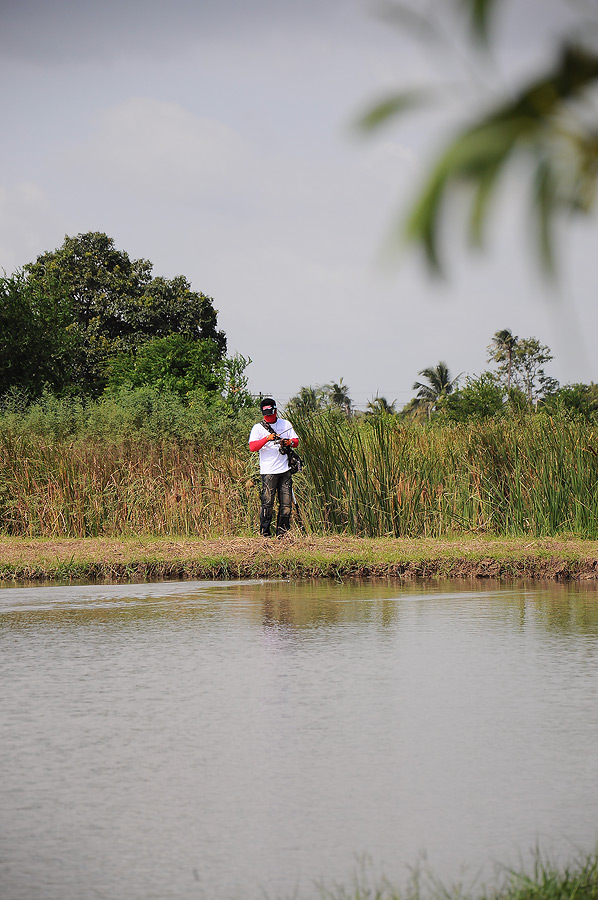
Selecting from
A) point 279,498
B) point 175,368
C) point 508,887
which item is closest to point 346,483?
point 279,498

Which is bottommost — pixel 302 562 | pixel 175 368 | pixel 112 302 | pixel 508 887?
pixel 508 887

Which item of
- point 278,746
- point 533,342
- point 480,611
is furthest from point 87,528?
point 533,342

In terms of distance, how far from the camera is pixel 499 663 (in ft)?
22.5

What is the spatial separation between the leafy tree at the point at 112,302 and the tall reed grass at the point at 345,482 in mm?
28449

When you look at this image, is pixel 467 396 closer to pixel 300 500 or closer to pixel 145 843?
pixel 300 500

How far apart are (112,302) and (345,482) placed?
34766 millimetres

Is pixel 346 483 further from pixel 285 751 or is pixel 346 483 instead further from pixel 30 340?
pixel 30 340

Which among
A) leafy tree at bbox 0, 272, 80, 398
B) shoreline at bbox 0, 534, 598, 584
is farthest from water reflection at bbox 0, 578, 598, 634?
leafy tree at bbox 0, 272, 80, 398

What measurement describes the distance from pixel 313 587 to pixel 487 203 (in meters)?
9.32

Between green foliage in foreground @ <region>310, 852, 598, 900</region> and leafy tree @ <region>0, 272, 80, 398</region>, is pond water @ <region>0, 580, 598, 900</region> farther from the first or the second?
leafy tree @ <region>0, 272, 80, 398</region>

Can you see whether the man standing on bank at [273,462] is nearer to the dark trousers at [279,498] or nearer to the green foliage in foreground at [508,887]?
the dark trousers at [279,498]

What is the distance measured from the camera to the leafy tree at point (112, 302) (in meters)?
46.1

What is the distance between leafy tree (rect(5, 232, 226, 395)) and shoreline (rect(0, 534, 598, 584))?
3206cm

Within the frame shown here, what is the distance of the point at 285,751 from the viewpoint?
490cm
